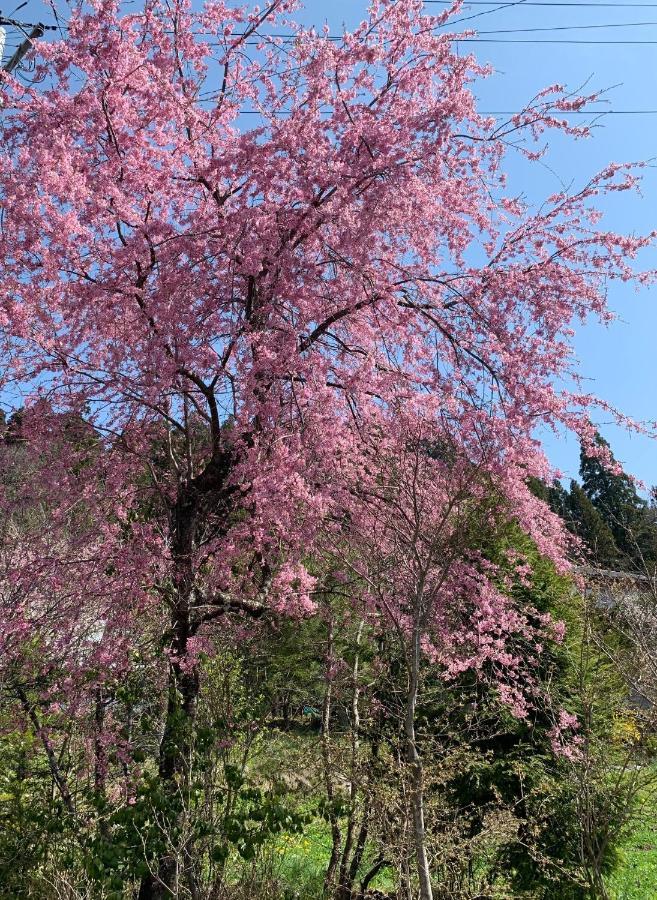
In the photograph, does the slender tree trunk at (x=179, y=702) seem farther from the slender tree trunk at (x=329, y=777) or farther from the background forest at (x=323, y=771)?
the slender tree trunk at (x=329, y=777)

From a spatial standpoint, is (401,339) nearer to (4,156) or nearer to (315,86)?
(315,86)

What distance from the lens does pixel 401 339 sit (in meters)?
5.95

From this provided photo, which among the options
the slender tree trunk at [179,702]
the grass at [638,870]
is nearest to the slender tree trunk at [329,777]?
the slender tree trunk at [179,702]

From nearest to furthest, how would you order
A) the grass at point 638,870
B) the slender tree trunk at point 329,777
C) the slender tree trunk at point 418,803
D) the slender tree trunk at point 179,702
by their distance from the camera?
the slender tree trunk at point 418,803, the slender tree trunk at point 179,702, the slender tree trunk at point 329,777, the grass at point 638,870

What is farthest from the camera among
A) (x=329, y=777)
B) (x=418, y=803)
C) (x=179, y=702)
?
(x=329, y=777)

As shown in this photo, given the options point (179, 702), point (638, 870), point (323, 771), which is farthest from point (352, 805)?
point (638, 870)

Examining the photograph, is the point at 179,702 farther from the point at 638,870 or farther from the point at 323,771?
the point at 638,870

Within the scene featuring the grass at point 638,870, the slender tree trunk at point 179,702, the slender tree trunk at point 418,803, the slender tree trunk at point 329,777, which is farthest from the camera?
the grass at point 638,870

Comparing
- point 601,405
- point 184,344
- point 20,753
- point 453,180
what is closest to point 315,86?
point 453,180

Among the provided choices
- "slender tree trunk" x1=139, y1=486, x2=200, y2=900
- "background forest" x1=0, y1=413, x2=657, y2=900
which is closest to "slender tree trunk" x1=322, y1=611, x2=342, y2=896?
"background forest" x1=0, y1=413, x2=657, y2=900

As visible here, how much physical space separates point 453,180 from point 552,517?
325cm

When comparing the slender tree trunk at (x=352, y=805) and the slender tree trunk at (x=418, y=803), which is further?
the slender tree trunk at (x=352, y=805)

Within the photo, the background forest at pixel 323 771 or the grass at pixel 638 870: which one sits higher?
the background forest at pixel 323 771

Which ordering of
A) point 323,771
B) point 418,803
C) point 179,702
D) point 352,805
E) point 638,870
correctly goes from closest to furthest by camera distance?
point 418,803 → point 179,702 → point 352,805 → point 323,771 → point 638,870
